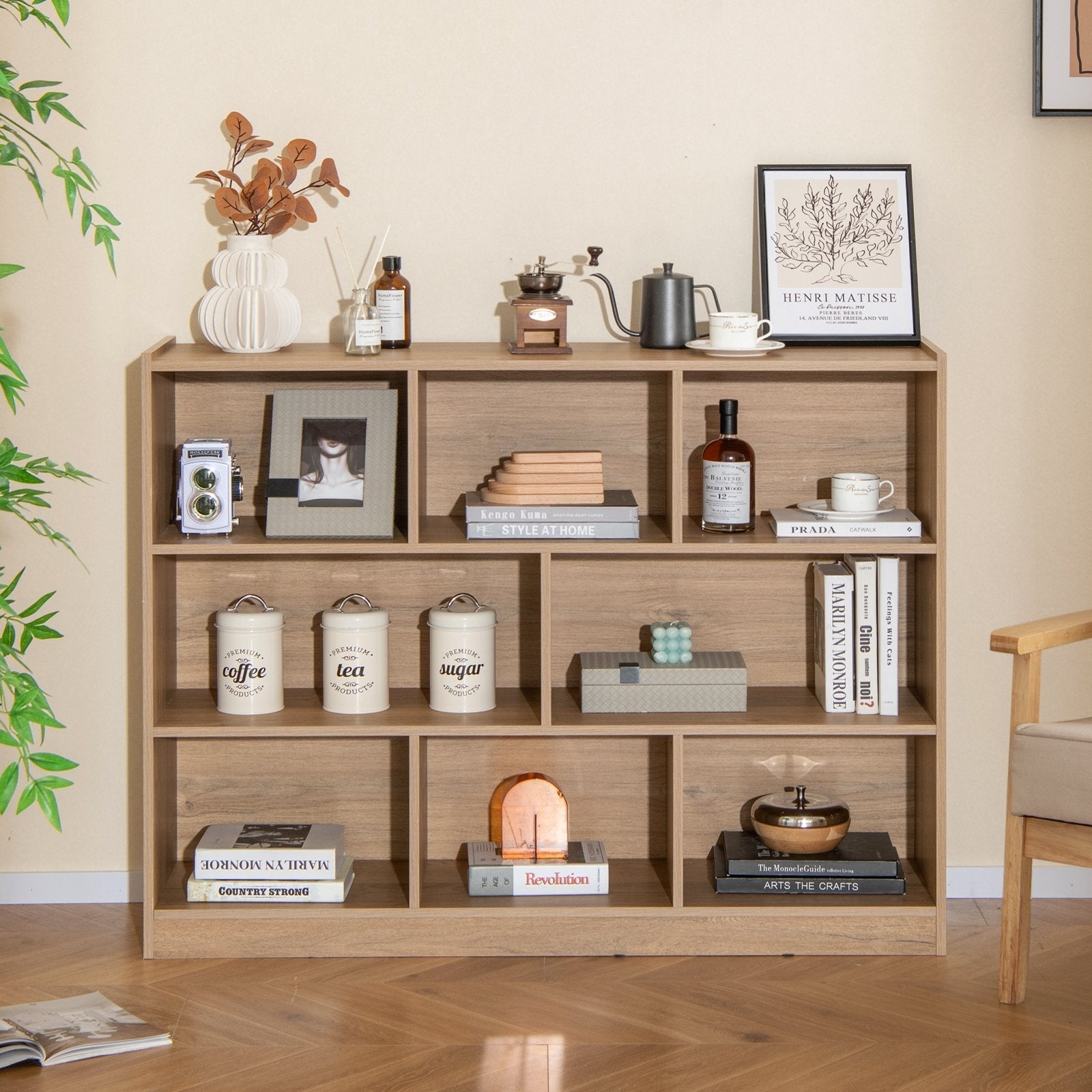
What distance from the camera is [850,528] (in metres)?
2.87

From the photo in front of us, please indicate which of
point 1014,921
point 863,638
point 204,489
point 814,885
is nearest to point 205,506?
point 204,489

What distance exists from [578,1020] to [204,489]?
4.15 ft

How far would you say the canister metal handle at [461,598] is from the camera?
10.1 ft

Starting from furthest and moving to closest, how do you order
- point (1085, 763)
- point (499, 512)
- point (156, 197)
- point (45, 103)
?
point (156, 197), point (499, 512), point (1085, 763), point (45, 103)

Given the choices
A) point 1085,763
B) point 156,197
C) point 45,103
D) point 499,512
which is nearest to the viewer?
point 45,103

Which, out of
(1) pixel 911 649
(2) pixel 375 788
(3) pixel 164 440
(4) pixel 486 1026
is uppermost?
(3) pixel 164 440

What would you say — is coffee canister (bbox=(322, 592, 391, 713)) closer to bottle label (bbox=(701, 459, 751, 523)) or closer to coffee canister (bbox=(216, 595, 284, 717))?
coffee canister (bbox=(216, 595, 284, 717))

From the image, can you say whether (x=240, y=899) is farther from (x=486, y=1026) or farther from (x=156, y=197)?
(x=156, y=197)

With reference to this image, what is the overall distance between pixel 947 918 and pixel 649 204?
1673 mm

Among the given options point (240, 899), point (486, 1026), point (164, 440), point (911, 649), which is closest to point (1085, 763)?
point (911, 649)

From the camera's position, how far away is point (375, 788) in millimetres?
3223

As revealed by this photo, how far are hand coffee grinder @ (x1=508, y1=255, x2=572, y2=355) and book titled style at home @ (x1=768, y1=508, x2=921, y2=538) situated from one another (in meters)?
0.56

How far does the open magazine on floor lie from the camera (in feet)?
8.13

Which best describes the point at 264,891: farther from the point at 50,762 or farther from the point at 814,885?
the point at 814,885
